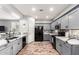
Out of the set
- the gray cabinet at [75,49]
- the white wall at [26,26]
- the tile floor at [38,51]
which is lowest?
the tile floor at [38,51]

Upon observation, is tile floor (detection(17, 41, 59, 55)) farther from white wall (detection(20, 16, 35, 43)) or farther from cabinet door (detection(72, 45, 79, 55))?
cabinet door (detection(72, 45, 79, 55))

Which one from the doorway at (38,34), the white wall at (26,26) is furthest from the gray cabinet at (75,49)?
the doorway at (38,34)

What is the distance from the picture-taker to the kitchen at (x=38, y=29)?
3203 millimetres

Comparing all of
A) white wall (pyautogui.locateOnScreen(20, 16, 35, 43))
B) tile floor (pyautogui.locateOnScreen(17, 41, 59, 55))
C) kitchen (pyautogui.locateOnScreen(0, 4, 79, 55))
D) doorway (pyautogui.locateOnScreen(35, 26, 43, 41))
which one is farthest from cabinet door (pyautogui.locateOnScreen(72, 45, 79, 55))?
doorway (pyautogui.locateOnScreen(35, 26, 43, 41))

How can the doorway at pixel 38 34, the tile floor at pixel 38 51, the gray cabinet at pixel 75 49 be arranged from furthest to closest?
the doorway at pixel 38 34 → the tile floor at pixel 38 51 → the gray cabinet at pixel 75 49

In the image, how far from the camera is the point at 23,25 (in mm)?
7531

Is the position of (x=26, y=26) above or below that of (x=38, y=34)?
above

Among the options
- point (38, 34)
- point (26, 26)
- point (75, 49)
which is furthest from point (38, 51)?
point (38, 34)

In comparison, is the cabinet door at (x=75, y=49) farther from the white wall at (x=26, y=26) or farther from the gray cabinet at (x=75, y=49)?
the white wall at (x=26, y=26)

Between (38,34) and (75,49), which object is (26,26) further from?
(75,49)

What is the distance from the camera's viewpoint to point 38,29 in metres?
9.11

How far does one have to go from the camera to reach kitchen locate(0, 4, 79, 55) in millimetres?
3203

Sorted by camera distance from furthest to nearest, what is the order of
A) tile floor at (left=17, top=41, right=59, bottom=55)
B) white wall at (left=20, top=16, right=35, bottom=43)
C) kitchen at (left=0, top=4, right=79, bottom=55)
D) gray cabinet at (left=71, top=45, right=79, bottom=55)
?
white wall at (left=20, top=16, right=35, bottom=43), tile floor at (left=17, top=41, right=59, bottom=55), kitchen at (left=0, top=4, right=79, bottom=55), gray cabinet at (left=71, top=45, right=79, bottom=55)
